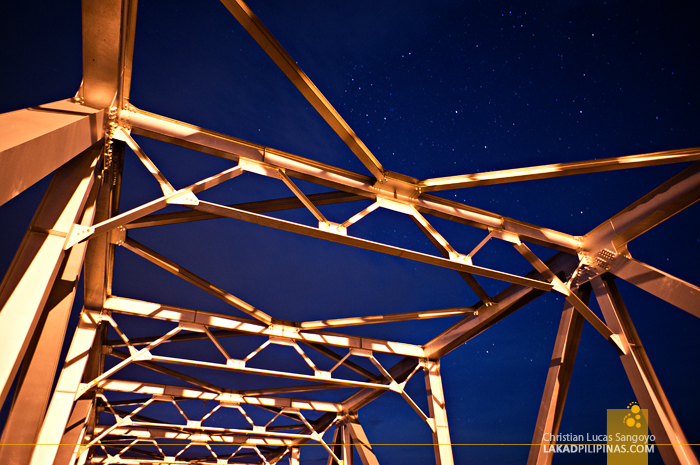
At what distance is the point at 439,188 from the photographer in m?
6.79

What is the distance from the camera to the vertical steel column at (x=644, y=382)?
5.98m

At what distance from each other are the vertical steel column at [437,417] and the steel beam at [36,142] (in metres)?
9.97

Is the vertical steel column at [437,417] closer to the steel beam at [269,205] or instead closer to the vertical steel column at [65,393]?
the steel beam at [269,205]

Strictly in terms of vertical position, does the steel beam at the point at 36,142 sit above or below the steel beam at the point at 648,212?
below

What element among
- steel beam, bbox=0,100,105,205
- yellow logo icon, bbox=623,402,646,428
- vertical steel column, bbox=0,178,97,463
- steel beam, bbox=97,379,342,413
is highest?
steel beam, bbox=97,379,342,413

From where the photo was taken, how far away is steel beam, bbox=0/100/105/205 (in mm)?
2590

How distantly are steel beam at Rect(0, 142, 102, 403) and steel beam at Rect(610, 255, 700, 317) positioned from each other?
7826mm

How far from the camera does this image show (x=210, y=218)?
22.7 ft

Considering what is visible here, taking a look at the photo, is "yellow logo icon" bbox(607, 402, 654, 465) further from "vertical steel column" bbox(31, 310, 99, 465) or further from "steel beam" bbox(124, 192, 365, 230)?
"vertical steel column" bbox(31, 310, 99, 465)

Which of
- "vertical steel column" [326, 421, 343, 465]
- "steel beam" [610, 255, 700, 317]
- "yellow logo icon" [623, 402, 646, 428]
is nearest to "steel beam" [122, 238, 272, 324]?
"steel beam" [610, 255, 700, 317]

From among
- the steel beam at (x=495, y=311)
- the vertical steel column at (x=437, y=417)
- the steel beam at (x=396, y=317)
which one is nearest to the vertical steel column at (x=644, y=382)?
the steel beam at (x=495, y=311)

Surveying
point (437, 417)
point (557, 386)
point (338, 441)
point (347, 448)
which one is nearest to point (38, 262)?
point (557, 386)

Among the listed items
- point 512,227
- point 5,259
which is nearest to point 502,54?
point 512,227

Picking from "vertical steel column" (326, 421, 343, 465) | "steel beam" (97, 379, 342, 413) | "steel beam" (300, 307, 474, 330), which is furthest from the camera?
"vertical steel column" (326, 421, 343, 465)
